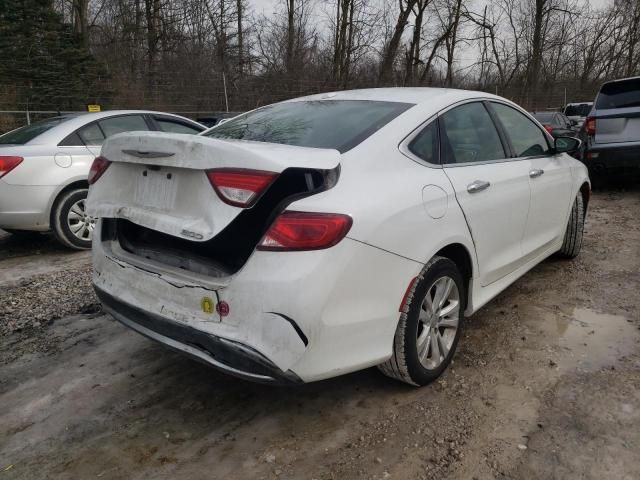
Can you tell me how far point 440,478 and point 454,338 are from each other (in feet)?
3.10

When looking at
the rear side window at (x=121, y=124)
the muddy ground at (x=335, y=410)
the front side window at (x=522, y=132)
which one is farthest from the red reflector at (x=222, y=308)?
the rear side window at (x=121, y=124)

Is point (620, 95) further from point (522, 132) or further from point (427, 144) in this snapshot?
point (427, 144)

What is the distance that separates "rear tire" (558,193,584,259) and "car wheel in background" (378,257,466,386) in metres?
2.21

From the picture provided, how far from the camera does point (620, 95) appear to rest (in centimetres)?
784

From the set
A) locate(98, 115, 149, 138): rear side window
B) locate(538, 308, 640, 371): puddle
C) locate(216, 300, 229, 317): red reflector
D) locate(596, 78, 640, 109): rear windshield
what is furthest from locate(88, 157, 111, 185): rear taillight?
locate(596, 78, 640, 109): rear windshield

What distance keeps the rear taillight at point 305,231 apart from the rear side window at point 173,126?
4985 mm

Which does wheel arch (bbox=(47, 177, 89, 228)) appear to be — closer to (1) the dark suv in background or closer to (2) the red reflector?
(2) the red reflector

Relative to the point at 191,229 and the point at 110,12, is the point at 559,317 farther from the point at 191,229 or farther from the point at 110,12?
the point at 110,12

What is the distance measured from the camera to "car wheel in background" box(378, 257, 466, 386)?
2.53 meters

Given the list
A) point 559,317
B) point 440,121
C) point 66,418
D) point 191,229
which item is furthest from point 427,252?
point 66,418

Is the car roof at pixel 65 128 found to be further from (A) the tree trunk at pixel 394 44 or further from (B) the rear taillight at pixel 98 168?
(A) the tree trunk at pixel 394 44

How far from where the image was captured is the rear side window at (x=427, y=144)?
274cm

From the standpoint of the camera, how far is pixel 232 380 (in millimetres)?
2928

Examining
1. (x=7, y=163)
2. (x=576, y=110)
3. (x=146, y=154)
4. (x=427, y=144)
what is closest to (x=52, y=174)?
(x=7, y=163)
